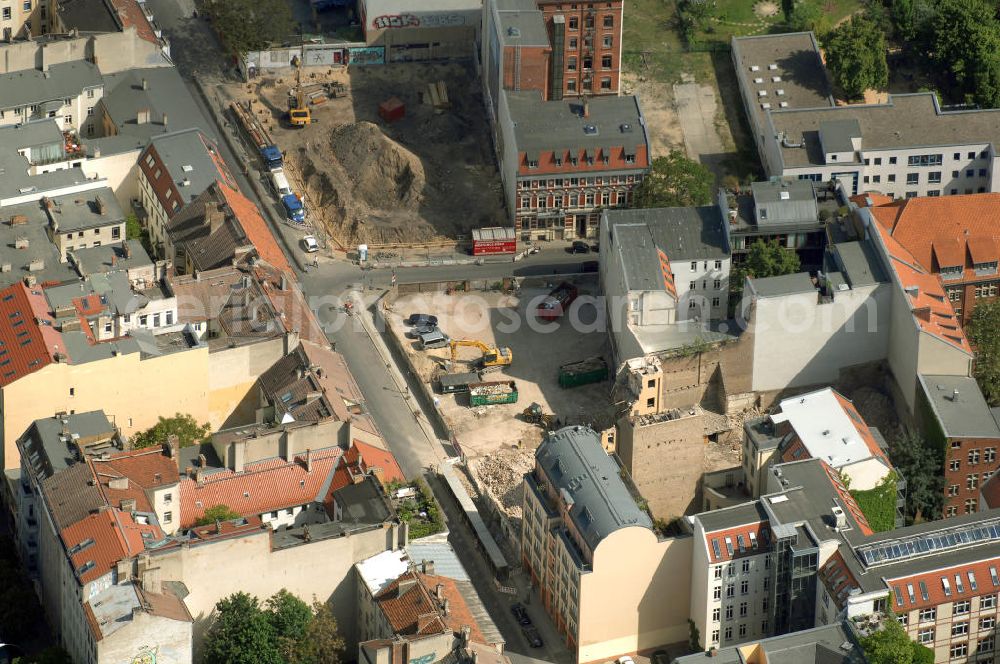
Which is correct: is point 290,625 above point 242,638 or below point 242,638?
below

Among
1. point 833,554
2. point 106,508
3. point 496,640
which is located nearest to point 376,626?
point 496,640

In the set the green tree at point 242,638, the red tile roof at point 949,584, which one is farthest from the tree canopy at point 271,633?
the red tile roof at point 949,584

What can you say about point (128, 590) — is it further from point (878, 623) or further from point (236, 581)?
point (878, 623)

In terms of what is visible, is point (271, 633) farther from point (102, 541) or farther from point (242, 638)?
point (102, 541)

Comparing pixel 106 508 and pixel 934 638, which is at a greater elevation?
pixel 106 508

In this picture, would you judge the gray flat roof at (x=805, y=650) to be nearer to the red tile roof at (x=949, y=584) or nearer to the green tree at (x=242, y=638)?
the red tile roof at (x=949, y=584)

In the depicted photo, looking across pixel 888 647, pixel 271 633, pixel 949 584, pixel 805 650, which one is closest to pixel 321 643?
pixel 271 633

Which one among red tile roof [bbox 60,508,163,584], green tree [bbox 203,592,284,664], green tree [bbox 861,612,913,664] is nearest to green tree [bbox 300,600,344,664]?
green tree [bbox 203,592,284,664]
